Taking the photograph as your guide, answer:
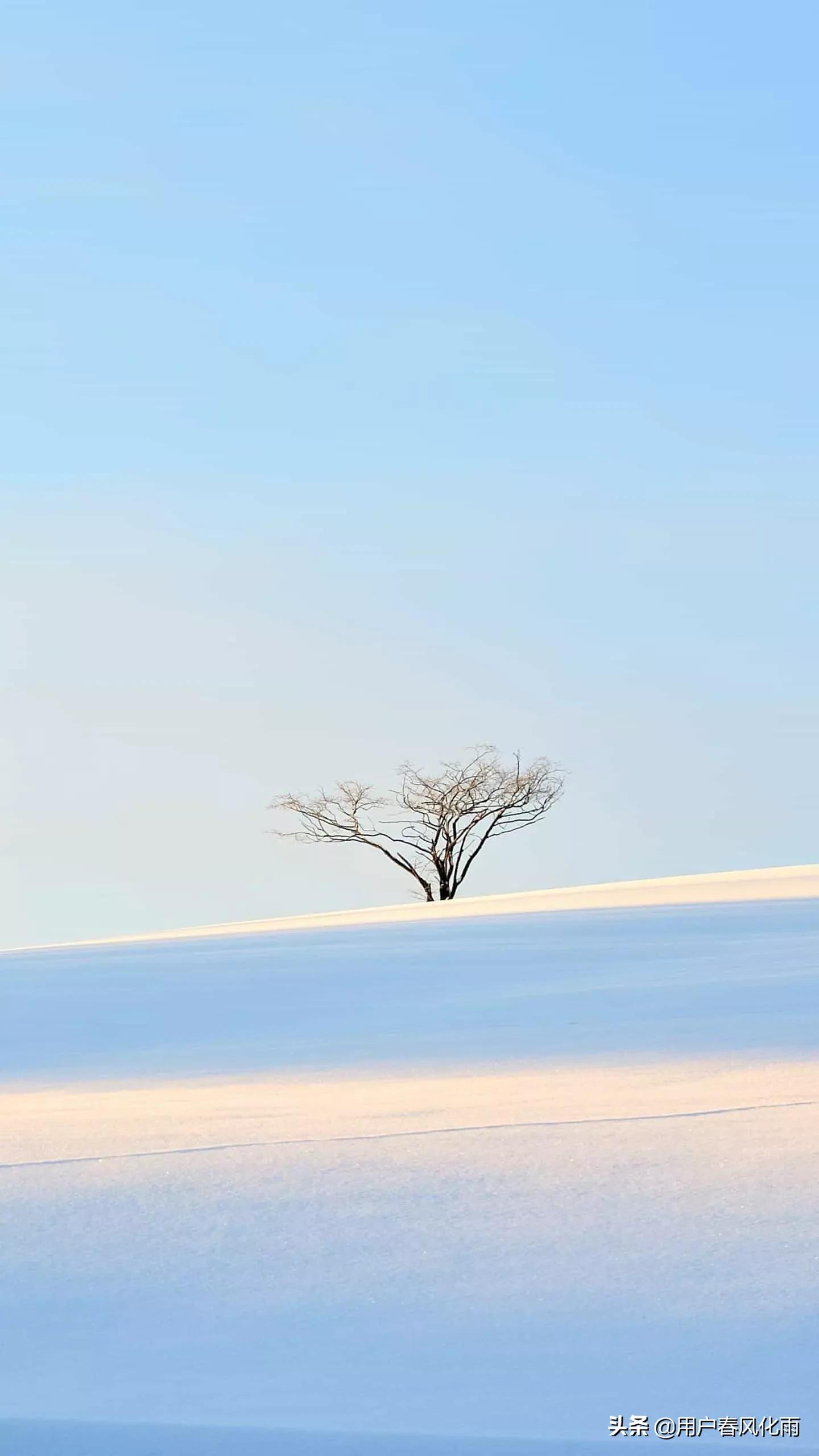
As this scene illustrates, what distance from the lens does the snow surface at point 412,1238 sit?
1.38 meters

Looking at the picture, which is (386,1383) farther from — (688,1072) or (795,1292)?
(688,1072)

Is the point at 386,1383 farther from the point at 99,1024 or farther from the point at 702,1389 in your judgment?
the point at 99,1024

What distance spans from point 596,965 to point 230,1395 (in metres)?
3.61

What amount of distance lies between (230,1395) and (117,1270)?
36 centimetres

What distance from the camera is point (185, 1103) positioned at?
272 cm

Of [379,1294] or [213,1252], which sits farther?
[213,1252]

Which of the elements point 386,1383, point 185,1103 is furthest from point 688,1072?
point 386,1383

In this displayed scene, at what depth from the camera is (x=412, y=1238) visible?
5.80 feet

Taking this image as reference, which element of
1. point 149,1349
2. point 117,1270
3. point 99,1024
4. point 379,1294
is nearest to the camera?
point 149,1349

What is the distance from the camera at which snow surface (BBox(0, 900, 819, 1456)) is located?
54.2 inches

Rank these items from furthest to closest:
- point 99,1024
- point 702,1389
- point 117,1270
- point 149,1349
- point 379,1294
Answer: point 99,1024 → point 117,1270 → point 379,1294 → point 149,1349 → point 702,1389

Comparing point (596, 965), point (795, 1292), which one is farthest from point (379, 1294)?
point (596, 965)

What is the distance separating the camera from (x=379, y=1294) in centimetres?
160

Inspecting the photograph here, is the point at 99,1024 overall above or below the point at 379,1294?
above
